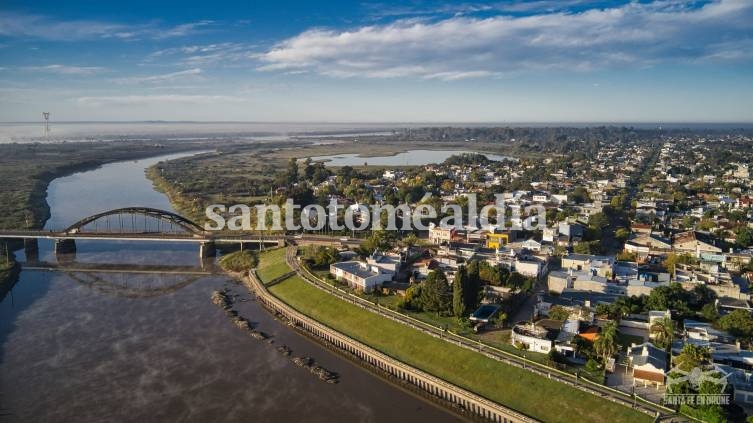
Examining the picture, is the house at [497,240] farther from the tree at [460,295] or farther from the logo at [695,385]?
the logo at [695,385]

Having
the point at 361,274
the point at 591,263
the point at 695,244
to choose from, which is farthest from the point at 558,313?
the point at 695,244

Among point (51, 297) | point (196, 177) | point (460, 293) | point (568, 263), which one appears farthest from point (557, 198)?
point (196, 177)

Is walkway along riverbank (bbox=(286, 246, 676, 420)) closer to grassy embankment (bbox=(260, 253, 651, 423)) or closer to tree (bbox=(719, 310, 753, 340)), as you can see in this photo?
grassy embankment (bbox=(260, 253, 651, 423))

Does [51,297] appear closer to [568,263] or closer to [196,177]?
[568,263]

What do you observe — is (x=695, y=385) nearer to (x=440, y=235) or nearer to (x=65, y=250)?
(x=440, y=235)

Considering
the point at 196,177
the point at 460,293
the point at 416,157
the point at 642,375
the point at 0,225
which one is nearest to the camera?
the point at 642,375

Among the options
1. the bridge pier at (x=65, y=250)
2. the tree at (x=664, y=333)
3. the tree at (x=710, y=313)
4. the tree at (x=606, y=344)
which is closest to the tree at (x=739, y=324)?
the tree at (x=710, y=313)

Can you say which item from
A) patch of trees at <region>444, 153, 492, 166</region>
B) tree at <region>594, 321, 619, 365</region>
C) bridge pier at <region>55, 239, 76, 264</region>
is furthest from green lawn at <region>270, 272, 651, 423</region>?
patch of trees at <region>444, 153, 492, 166</region>

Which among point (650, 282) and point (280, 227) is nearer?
point (650, 282)
